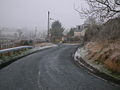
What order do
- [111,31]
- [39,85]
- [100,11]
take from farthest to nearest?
[111,31] < [100,11] < [39,85]

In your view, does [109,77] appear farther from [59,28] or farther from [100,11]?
[59,28]

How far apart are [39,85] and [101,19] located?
22.2ft

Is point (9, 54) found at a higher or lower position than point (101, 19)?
lower

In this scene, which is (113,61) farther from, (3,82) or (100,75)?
(3,82)

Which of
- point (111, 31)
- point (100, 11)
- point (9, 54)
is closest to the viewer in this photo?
point (100, 11)

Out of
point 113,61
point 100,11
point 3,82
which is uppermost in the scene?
point 100,11

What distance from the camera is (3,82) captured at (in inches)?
294

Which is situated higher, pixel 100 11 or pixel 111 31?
→ pixel 100 11

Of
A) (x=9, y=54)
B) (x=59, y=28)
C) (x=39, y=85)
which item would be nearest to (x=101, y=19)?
(x=39, y=85)

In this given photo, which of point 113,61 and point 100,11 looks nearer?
point 113,61

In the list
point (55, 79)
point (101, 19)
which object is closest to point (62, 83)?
point (55, 79)

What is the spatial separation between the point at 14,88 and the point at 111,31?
46.7 feet

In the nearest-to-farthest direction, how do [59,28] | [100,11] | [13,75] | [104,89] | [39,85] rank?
[104,89] < [39,85] < [13,75] < [100,11] < [59,28]

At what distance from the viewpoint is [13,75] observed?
345 inches
